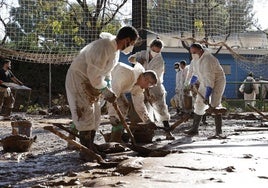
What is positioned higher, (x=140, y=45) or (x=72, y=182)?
(x=140, y=45)

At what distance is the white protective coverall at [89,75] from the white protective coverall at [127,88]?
4.43ft

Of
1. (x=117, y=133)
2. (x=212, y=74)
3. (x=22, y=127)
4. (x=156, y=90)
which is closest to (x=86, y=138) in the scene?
(x=117, y=133)

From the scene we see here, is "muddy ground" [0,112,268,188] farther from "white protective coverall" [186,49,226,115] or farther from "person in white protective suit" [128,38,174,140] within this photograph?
"white protective coverall" [186,49,226,115]

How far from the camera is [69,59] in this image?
1703 cm

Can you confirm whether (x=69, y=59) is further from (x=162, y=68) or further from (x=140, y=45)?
(x=162, y=68)

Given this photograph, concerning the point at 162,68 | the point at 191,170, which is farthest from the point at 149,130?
the point at 191,170

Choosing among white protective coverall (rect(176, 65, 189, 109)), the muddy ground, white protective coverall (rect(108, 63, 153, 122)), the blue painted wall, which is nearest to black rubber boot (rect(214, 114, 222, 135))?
the muddy ground

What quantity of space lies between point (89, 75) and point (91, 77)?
3cm

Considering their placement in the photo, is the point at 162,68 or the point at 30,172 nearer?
the point at 30,172

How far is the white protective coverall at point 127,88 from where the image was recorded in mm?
8031

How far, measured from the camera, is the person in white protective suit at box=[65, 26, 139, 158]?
6152 mm

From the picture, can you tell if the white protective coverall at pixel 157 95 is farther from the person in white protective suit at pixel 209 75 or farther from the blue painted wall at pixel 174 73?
the blue painted wall at pixel 174 73

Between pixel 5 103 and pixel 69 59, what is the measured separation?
2501 mm

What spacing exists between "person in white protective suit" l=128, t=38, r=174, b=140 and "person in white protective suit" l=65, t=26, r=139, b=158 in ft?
9.08
